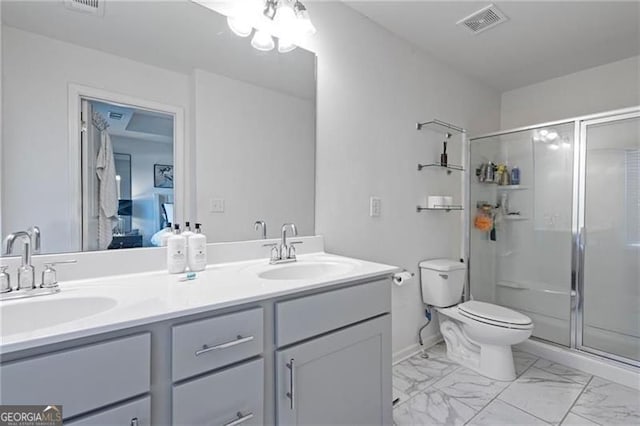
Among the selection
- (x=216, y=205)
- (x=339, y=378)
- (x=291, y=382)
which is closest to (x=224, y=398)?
(x=291, y=382)

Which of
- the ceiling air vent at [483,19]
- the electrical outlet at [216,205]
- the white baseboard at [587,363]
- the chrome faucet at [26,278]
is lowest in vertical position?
the white baseboard at [587,363]

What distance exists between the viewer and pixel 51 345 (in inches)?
25.3

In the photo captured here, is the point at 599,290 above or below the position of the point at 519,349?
above

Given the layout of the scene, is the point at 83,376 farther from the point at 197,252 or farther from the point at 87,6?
the point at 87,6

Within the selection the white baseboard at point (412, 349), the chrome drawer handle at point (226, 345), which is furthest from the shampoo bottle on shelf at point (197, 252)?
the white baseboard at point (412, 349)

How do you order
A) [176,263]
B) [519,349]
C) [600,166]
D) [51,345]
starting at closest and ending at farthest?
[51,345] < [176,263] < [600,166] < [519,349]

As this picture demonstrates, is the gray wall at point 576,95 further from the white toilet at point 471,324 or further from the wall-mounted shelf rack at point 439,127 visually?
the white toilet at point 471,324

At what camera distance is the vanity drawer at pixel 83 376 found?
2.03 feet

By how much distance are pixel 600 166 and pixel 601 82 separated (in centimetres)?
91

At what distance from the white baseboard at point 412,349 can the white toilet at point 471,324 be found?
5.8 inches

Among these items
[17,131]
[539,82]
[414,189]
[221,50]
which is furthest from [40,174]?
[539,82]

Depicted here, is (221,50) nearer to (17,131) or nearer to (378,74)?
(17,131)

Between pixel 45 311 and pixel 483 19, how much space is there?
8.76 ft

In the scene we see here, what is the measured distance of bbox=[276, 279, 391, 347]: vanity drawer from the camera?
100cm
